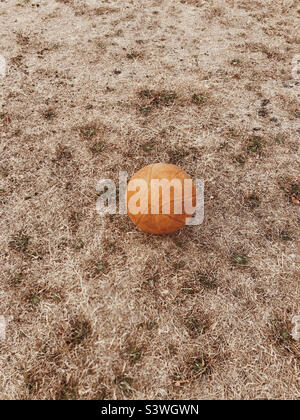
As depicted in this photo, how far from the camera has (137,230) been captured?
426cm

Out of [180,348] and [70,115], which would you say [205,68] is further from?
[180,348]

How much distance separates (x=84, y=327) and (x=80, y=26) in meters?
7.18

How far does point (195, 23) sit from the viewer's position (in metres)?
7.84

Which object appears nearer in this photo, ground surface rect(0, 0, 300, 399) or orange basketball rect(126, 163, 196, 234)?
ground surface rect(0, 0, 300, 399)

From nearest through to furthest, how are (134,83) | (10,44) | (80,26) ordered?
(134,83) → (10,44) → (80,26)

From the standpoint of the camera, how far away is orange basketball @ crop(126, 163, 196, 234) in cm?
365

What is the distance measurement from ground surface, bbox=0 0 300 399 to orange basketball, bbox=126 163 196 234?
0.46 meters

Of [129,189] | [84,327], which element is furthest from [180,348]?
[129,189]

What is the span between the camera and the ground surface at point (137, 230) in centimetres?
328

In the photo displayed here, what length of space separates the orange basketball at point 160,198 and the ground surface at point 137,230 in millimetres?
459

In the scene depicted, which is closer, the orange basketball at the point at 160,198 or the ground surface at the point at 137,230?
the ground surface at the point at 137,230

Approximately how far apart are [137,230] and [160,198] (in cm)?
80

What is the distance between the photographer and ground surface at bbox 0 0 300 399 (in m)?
3.28

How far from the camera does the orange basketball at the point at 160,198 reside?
3652 mm
